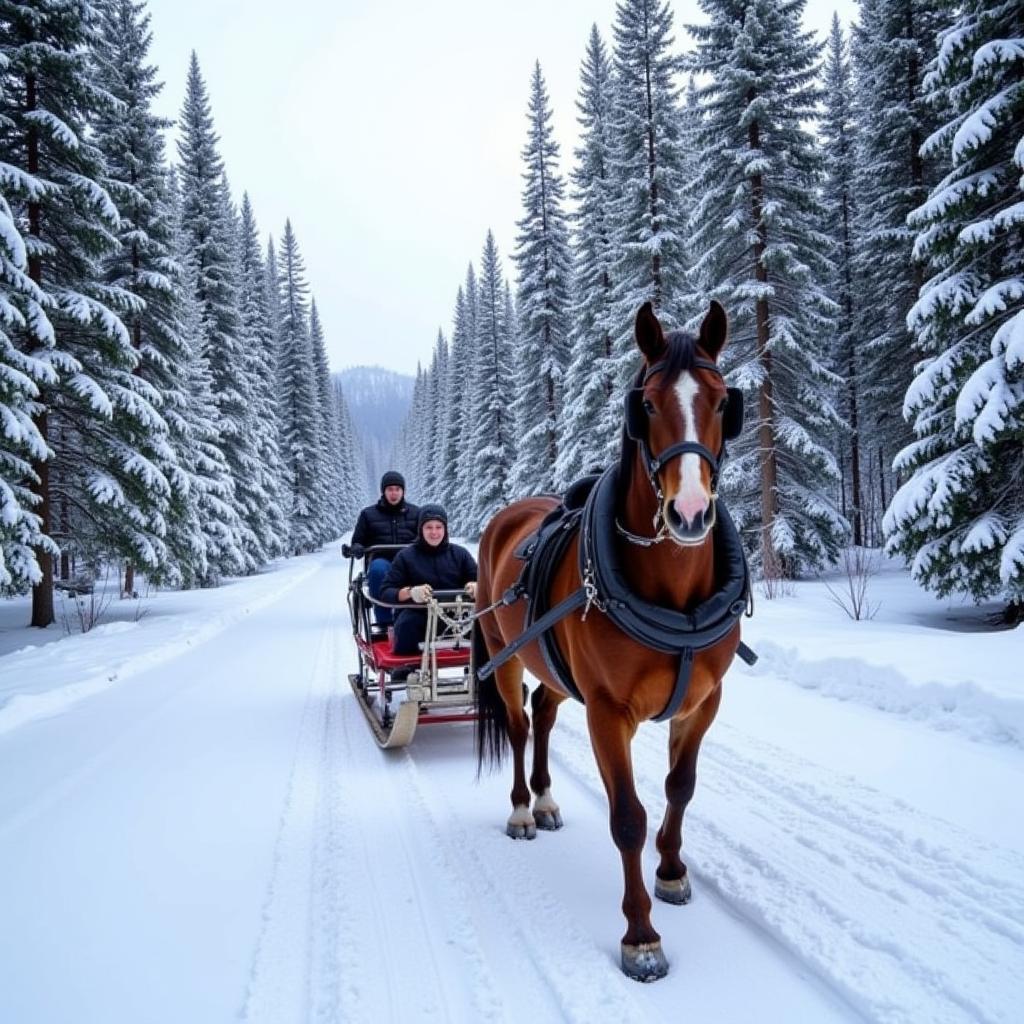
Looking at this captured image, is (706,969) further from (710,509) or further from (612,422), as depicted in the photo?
(612,422)

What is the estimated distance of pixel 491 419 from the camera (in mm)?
35531

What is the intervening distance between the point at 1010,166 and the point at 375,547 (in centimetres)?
1015

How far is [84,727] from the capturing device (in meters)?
6.21

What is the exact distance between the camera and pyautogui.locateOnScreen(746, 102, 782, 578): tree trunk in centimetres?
1553

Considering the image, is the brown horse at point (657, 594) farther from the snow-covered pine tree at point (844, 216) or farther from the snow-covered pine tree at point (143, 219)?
the snow-covered pine tree at point (844, 216)

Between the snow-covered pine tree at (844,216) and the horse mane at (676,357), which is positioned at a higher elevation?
the snow-covered pine tree at (844,216)

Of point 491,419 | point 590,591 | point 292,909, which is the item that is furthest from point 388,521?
point 491,419

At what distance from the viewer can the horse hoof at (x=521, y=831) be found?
154 inches

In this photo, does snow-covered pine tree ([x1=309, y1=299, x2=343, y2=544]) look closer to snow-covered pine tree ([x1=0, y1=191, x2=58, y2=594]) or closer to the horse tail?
snow-covered pine tree ([x1=0, y1=191, x2=58, y2=594])

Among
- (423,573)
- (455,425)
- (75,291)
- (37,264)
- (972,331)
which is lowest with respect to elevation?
(423,573)

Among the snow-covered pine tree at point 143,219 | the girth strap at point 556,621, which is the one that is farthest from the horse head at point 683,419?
the snow-covered pine tree at point 143,219

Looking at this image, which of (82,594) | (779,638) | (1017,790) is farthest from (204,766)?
(82,594)

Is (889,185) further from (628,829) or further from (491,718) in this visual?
(628,829)

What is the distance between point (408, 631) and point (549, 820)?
104 inches
